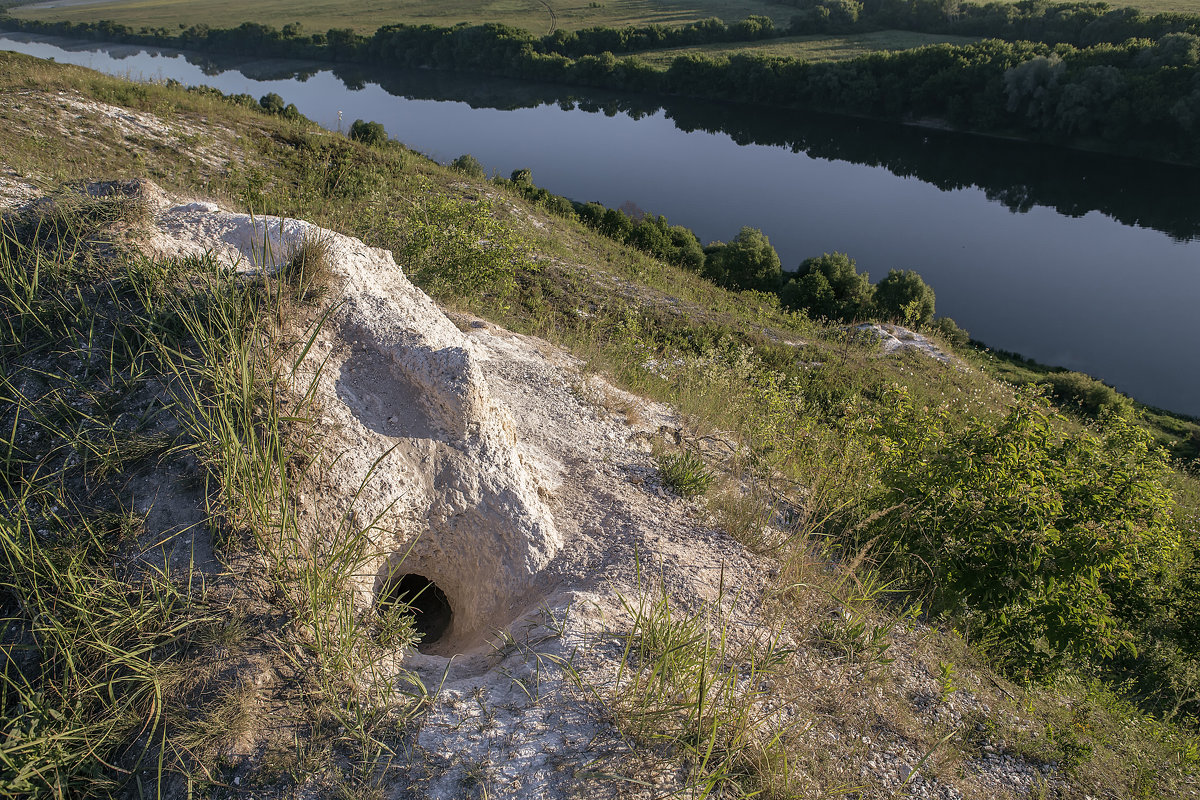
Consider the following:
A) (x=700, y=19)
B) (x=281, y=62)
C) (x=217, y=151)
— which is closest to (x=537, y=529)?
(x=217, y=151)

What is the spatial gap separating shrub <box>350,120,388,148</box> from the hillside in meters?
19.9

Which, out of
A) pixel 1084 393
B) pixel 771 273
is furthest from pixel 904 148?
pixel 1084 393

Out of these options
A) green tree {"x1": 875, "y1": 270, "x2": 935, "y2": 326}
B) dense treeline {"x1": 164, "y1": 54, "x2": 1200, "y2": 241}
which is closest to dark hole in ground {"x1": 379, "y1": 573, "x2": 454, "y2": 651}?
green tree {"x1": 875, "y1": 270, "x2": 935, "y2": 326}

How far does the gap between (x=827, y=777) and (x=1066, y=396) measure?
2319 centimetres

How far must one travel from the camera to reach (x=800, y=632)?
13.9 ft

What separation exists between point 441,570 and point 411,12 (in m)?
111

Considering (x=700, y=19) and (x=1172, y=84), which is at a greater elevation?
(x=700, y=19)

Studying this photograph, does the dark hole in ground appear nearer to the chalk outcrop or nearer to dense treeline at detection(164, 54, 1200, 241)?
the chalk outcrop

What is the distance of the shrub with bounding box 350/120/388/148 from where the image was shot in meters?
25.0

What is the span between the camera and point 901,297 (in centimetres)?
2684

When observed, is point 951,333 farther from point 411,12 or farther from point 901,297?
point 411,12

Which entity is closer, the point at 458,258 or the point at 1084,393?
the point at 458,258

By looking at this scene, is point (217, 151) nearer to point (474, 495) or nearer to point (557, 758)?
point (474, 495)

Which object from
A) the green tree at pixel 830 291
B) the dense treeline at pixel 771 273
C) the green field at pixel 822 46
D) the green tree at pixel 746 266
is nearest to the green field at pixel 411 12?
the green field at pixel 822 46
